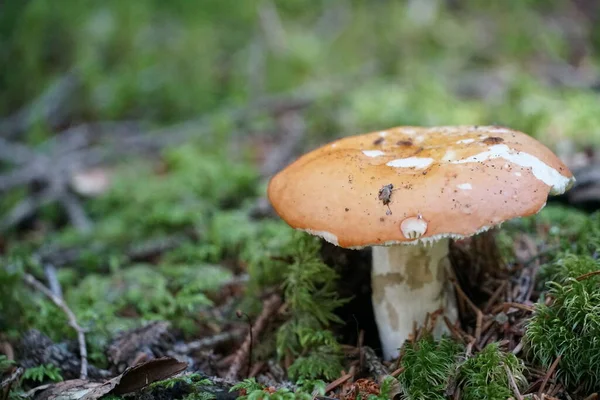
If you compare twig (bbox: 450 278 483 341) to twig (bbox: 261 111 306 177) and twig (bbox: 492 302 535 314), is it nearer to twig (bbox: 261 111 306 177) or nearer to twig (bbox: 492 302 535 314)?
twig (bbox: 492 302 535 314)

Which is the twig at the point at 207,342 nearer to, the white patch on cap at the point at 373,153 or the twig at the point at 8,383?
the twig at the point at 8,383

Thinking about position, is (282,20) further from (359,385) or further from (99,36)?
(359,385)

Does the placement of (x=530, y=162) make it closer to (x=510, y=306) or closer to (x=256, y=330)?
(x=510, y=306)

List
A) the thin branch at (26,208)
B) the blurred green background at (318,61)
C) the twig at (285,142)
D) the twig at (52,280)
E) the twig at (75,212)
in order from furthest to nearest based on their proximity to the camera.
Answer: the blurred green background at (318,61)
the twig at (285,142)
the thin branch at (26,208)
the twig at (75,212)
the twig at (52,280)

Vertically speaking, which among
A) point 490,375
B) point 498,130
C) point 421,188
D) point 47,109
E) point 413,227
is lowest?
point 490,375

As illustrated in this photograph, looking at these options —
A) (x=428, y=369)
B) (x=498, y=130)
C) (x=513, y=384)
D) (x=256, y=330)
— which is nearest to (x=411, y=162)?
(x=498, y=130)

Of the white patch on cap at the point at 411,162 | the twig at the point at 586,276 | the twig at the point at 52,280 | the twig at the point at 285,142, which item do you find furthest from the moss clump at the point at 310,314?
the twig at the point at 285,142

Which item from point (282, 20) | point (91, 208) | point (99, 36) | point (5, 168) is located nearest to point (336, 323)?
point (91, 208)
